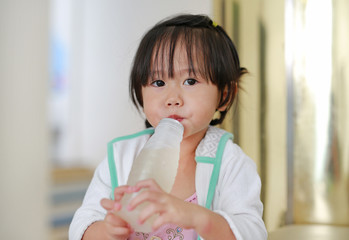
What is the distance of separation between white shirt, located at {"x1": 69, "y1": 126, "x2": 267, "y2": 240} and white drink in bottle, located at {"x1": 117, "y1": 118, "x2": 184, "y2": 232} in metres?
0.11

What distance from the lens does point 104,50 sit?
1.39 metres

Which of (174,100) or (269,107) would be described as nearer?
(174,100)

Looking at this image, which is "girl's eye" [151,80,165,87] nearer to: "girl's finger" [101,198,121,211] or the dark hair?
the dark hair

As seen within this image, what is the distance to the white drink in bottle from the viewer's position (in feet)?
1.46

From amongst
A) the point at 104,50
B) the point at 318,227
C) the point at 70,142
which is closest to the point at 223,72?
the point at 318,227

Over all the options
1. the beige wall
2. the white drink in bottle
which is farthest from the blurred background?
the white drink in bottle

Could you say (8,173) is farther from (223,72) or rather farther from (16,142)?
(223,72)

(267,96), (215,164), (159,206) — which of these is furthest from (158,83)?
(267,96)

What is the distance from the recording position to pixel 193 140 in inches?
27.8

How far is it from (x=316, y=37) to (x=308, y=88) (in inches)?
4.5

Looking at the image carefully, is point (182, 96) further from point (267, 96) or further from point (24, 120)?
point (24, 120)

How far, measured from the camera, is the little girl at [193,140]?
597 millimetres

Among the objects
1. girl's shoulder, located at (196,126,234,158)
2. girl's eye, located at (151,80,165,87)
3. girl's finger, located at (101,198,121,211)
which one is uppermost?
girl's eye, located at (151,80,165,87)

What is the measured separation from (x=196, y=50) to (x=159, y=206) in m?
0.29
